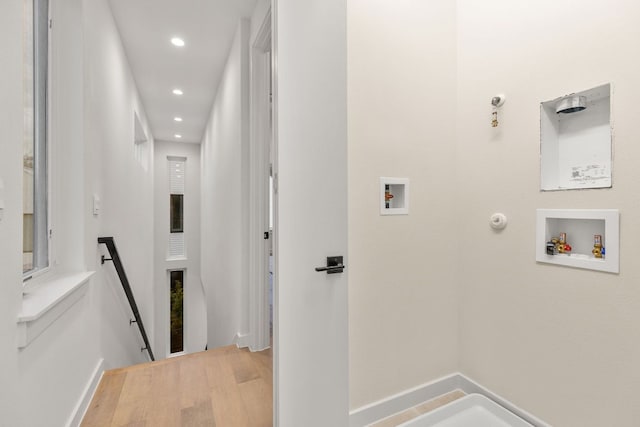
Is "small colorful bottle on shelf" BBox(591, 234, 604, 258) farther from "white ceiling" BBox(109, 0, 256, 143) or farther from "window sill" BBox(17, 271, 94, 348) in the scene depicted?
"white ceiling" BBox(109, 0, 256, 143)

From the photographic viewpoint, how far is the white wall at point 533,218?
3.94 ft

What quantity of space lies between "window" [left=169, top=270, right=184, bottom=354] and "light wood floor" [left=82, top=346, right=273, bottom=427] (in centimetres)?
517

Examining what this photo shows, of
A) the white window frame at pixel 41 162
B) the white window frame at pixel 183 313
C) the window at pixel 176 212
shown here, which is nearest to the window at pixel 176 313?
the white window frame at pixel 183 313

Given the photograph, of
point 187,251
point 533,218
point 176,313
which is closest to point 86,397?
point 533,218

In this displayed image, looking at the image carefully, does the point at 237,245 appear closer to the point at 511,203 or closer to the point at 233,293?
the point at 233,293

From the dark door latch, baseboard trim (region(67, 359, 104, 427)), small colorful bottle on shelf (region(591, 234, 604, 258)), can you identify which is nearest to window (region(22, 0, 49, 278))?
baseboard trim (region(67, 359, 104, 427))

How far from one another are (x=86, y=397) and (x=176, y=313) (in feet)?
18.8

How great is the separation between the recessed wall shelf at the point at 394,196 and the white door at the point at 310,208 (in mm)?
314

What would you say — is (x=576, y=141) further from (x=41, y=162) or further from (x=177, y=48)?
(x=177, y=48)

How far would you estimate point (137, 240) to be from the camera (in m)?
3.88

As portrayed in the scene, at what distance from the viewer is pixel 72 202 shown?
5.47 ft

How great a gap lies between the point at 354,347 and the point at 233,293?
1.71m

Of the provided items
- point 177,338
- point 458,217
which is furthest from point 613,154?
point 177,338

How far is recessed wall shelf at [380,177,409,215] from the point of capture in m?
1.66
